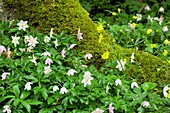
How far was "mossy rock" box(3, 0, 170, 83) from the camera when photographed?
3.08m

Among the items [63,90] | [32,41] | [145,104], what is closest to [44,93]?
[63,90]

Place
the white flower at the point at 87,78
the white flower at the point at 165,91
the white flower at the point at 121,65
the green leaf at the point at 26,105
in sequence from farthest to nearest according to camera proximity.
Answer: the white flower at the point at 121,65
the white flower at the point at 165,91
the white flower at the point at 87,78
the green leaf at the point at 26,105

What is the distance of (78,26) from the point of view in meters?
3.14

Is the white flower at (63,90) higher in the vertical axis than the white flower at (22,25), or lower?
lower

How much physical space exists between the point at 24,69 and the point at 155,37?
1828mm

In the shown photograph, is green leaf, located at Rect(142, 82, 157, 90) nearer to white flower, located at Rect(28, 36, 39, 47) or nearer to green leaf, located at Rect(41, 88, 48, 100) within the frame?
green leaf, located at Rect(41, 88, 48, 100)

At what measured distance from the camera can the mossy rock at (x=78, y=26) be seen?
308 centimetres

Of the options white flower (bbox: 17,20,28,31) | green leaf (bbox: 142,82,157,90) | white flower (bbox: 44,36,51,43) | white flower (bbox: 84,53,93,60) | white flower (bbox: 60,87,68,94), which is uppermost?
white flower (bbox: 17,20,28,31)

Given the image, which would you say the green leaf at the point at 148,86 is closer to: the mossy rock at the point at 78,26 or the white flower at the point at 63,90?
the mossy rock at the point at 78,26

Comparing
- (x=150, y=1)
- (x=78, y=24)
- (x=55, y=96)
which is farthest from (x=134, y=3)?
(x=55, y=96)

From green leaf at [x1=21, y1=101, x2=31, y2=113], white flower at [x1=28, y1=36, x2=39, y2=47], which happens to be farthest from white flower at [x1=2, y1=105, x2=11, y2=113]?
white flower at [x1=28, y1=36, x2=39, y2=47]

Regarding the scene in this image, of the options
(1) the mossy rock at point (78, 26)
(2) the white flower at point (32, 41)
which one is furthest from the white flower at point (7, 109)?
(1) the mossy rock at point (78, 26)

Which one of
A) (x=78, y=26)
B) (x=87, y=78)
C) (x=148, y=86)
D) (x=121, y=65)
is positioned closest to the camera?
(x=87, y=78)

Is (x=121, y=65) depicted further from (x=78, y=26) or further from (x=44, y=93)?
(x=44, y=93)
